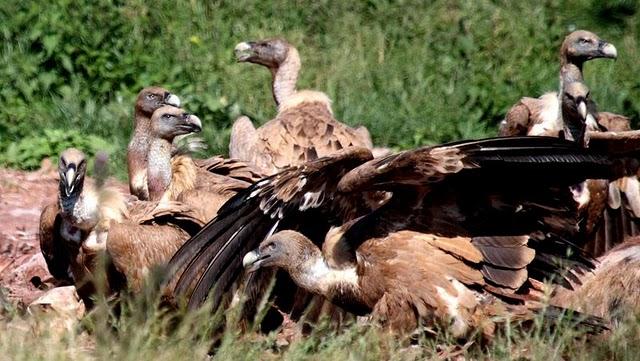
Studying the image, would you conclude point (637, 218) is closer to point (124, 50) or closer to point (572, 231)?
point (572, 231)

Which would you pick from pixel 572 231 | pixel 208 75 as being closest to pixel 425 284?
pixel 572 231

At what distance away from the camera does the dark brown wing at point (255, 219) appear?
7.20 m

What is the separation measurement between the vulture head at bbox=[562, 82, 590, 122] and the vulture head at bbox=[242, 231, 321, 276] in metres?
2.23

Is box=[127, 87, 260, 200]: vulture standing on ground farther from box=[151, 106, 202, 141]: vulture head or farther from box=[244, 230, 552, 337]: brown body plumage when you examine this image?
box=[244, 230, 552, 337]: brown body plumage

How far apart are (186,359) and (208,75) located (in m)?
6.25

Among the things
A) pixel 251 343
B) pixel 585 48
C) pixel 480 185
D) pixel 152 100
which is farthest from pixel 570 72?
pixel 251 343

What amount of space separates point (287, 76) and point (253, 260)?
4.26 meters

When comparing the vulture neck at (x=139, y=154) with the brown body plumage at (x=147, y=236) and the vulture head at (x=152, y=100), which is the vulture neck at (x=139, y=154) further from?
the brown body plumage at (x=147, y=236)

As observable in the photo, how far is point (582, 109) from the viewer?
8.63 m

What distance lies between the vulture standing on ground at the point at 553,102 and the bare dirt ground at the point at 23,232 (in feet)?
8.17

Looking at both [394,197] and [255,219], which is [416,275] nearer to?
[394,197]

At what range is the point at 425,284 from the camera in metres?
6.82

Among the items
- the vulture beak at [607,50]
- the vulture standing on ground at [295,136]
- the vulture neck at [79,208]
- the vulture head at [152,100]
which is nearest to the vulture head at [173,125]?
the vulture standing on ground at [295,136]

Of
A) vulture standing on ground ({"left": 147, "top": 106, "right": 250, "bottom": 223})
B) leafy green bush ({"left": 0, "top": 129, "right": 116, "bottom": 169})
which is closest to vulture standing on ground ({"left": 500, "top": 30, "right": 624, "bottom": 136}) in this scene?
vulture standing on ground ({"left": 147, "top": 106, "right": 250, "bottom": 223})
